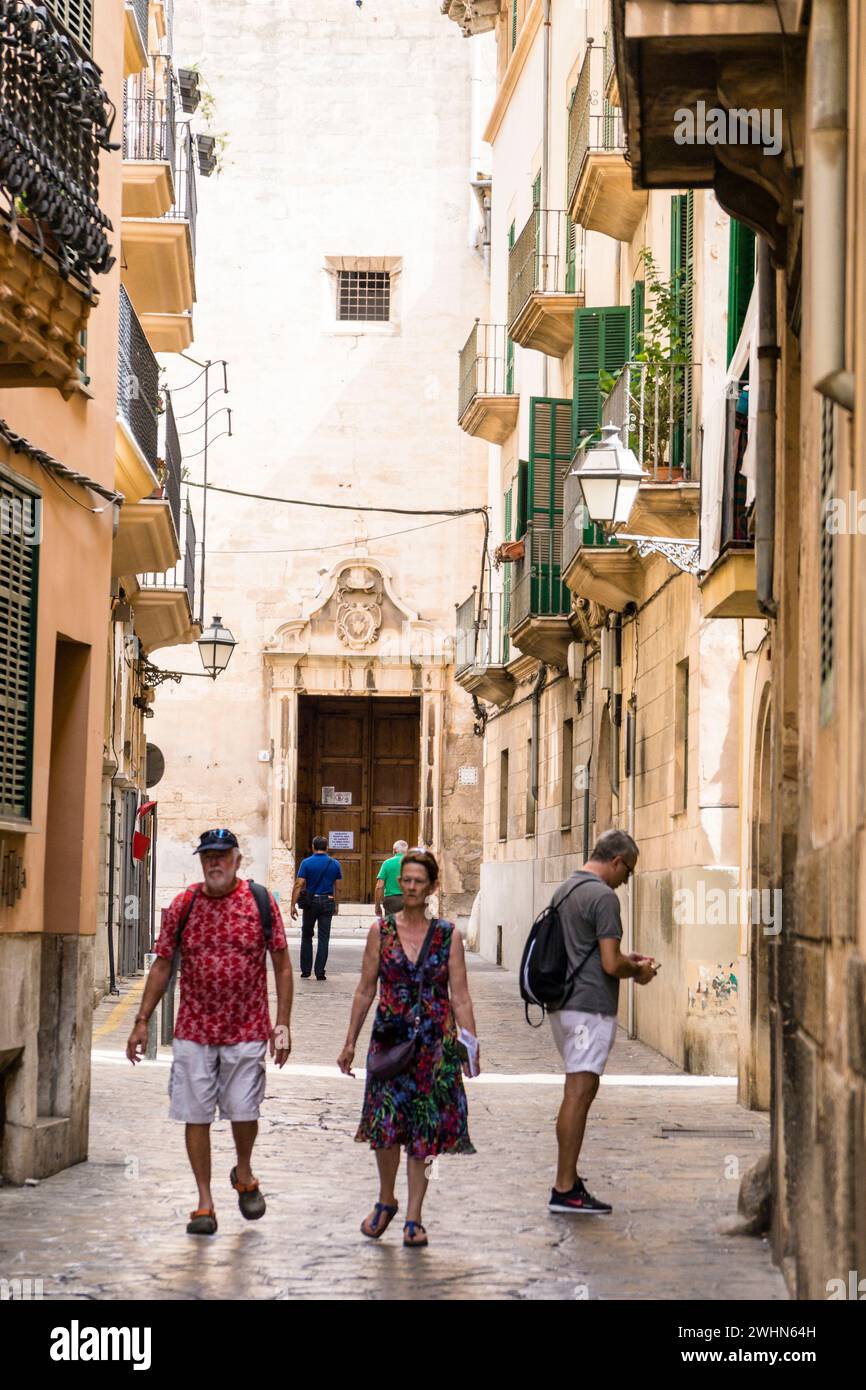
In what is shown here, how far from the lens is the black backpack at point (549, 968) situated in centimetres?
955

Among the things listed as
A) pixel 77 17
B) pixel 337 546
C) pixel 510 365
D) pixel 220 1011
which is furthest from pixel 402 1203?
pixel 337 546

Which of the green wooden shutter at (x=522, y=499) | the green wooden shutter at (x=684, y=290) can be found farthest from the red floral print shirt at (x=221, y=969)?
the green wooden shutter at (x=522, y=499)

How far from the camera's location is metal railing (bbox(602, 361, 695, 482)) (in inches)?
665

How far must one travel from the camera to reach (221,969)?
8891 millimetres

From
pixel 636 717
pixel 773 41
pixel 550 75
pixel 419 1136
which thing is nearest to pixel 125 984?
pixel 636 717

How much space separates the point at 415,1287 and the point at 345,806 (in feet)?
101

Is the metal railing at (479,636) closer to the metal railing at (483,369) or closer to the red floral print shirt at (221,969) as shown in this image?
the metal railing at (483,369)

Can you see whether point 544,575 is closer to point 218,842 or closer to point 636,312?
point 636,312

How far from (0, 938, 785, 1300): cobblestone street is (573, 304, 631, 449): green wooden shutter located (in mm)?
8595

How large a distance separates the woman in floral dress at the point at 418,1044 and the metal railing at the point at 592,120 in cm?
1208

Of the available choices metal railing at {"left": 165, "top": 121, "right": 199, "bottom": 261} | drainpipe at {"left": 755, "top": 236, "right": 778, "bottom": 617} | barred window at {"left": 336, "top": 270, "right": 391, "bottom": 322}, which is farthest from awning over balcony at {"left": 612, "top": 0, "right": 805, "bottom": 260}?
barred window at {"left": 336, "top": 270, "right": 391, "bottom": 322}

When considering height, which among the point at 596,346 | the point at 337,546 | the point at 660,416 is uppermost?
the point at 337,546

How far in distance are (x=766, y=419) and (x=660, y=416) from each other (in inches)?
302
